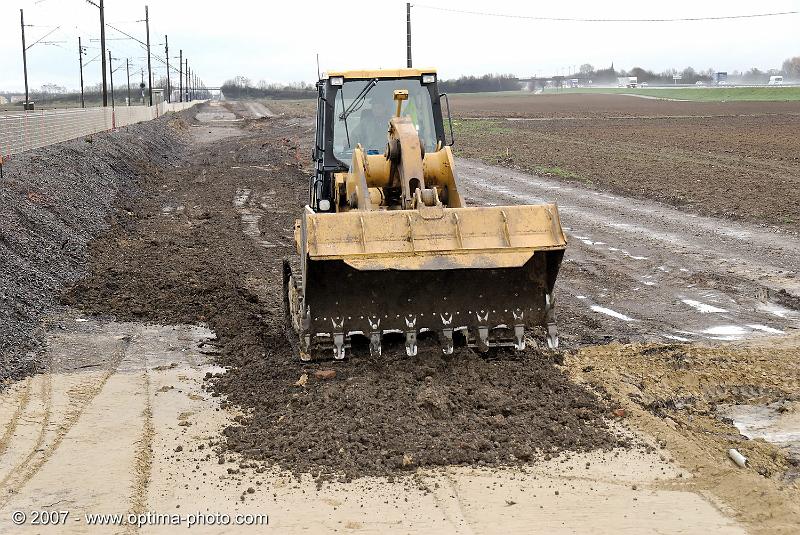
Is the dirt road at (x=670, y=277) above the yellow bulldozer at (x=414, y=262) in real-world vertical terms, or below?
below

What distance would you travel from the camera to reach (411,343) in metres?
7.94

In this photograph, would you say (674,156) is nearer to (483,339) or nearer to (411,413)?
(483,339)

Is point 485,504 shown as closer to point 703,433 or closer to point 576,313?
point 703,433

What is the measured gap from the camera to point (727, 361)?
318 inches

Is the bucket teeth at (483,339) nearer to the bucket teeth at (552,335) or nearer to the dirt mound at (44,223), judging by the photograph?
the bucket teeth at (552,335)

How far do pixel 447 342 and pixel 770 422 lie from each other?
2.63 metres

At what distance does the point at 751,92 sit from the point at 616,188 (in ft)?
230

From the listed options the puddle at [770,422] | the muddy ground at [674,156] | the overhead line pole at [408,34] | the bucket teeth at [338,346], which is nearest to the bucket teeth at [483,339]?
the bucket teeth at [338,346]

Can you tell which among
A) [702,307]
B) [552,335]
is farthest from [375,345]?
[702,307]

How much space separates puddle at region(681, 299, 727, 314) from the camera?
10.2 meters

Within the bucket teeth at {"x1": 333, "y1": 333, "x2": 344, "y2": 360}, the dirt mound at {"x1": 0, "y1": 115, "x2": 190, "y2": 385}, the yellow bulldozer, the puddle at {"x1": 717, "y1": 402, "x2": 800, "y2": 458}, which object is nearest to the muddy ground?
the yellow bulldozer

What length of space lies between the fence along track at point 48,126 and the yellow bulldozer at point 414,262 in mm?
11594

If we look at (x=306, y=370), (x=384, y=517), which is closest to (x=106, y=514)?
(x=384, y=517)

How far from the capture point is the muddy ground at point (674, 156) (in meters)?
18.6
